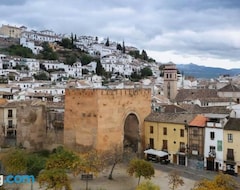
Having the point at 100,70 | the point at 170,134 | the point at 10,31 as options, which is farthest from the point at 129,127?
the point at 10,31

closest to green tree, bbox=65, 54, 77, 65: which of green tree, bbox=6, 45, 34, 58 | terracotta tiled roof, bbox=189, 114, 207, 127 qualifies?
green tree, bbox=6, 45, 34, 58

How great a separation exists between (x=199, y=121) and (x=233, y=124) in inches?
91.7

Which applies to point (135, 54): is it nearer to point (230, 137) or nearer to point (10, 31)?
point (10, 31)

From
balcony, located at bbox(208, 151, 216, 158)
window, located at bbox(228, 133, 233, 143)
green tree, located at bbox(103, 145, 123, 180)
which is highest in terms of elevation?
window, located at bbox(228, 133, 233, 143)

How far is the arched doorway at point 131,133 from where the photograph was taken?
101 ft

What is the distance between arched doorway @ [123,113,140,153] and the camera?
101 feet

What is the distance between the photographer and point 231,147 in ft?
83.7

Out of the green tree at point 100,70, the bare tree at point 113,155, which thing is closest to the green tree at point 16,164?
the bare tree at point 113,155

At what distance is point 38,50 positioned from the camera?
330ft

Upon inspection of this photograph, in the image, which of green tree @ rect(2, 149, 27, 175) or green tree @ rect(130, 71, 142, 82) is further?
green tree @ rect(130, 71, 142, 82)

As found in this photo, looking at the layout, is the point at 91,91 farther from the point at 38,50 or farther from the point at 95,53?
the point at 95,53

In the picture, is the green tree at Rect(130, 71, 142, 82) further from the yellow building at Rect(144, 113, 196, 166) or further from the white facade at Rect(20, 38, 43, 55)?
the yellow building at Rect(144, 113, 196, 166)

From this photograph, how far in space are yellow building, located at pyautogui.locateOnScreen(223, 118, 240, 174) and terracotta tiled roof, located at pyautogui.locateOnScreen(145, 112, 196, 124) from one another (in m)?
3.02

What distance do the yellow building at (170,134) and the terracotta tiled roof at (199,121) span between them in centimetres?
37
